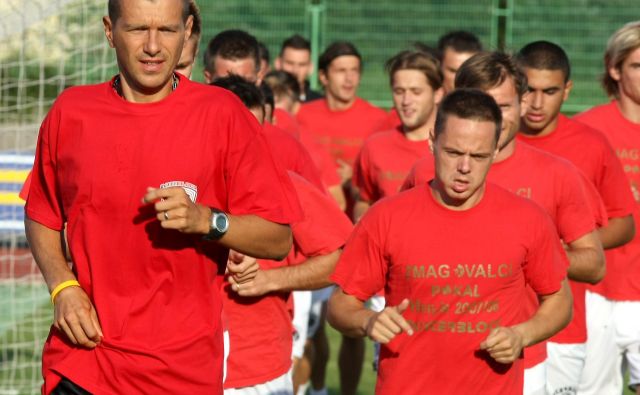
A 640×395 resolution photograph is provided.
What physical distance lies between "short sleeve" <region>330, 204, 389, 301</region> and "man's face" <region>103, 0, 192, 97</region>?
128 centimetres

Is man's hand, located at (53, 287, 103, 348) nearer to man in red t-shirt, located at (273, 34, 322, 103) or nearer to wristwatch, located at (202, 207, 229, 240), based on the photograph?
wristwatch, located at (202, 207, 229, 240)

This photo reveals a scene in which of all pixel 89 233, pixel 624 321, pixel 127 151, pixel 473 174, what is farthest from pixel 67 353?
pixel 624 321

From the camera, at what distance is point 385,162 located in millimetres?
9266

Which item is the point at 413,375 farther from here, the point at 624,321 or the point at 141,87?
the point at 624,321

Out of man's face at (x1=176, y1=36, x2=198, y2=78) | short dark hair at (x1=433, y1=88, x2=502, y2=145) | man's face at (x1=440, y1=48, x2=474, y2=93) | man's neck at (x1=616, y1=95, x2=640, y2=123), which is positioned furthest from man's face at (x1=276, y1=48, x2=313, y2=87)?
short dark hair at (x1=433, y1=88, x2=502, y2=145)

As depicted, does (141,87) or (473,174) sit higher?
(141,87)

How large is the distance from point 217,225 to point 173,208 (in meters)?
0.26

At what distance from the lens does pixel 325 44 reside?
20250 millimetres

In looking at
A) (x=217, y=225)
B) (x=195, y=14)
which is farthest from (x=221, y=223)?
(x=195, y=14)

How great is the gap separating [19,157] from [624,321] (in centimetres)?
591

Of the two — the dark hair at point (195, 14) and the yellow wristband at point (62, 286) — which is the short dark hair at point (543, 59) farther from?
the yellow wristband at point (62, 286)

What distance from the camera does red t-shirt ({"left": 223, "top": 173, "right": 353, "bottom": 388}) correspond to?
259 inches

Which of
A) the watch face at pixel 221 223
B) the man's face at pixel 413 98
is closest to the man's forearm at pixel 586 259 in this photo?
the watch face at pixel 221 223

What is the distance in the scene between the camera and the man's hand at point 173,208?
4.23 metres
